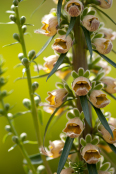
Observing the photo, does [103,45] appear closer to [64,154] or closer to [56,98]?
[56,98]

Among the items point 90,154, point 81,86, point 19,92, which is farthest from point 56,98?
point 19,92

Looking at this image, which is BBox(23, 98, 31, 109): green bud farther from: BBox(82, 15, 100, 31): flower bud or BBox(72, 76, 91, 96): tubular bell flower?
BBox(82, 15, 100, 31): flower bud

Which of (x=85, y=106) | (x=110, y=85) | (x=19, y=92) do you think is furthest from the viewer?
(x=19, y=92)

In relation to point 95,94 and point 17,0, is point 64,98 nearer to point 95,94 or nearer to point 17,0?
point 95,94

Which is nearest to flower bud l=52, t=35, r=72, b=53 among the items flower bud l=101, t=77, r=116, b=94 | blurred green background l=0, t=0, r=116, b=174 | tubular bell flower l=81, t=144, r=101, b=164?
flower bud l=101, t=77, r=116, b=94

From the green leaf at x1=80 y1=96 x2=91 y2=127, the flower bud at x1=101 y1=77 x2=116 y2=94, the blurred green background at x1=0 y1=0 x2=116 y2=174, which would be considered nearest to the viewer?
the green leaf at x1=80 y1=96 x2=91 y2=127

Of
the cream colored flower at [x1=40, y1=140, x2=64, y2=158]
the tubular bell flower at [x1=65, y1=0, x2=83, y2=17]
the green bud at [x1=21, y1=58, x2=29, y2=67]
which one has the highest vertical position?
the tubular bell flower at [x1=65, y1=0, x2=83, y2=17]

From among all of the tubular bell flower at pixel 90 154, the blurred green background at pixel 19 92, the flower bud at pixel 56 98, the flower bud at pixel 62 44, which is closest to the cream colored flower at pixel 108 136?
the tubular bell flower at pixel 90 154

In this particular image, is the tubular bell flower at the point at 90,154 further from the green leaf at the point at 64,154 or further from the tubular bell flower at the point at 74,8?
the tubular bell flower at the point at 74,8
